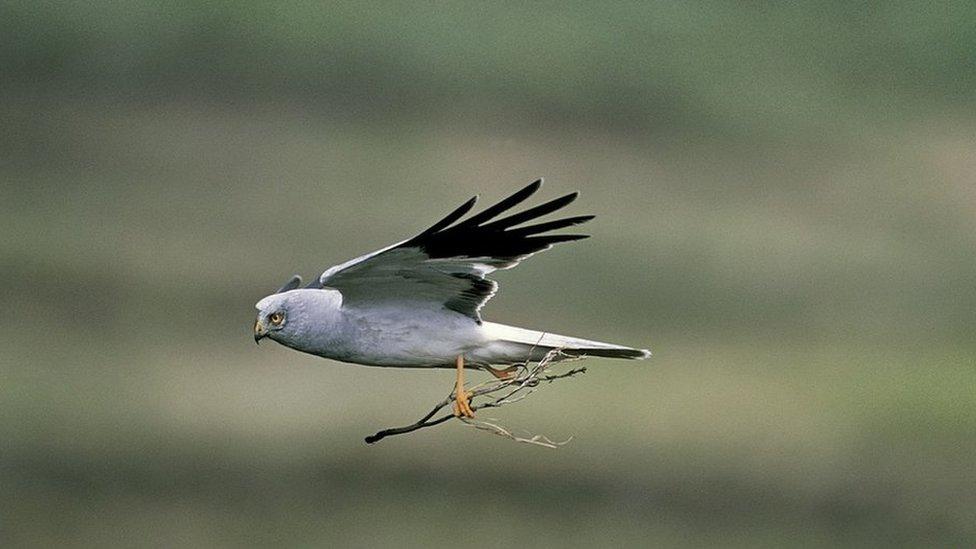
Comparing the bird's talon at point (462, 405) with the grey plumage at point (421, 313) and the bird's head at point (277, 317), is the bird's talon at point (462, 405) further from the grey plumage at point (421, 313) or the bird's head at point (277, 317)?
the bird's head at point (277, 317)

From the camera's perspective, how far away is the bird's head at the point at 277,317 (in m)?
11.0

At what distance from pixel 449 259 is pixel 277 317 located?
1.09m

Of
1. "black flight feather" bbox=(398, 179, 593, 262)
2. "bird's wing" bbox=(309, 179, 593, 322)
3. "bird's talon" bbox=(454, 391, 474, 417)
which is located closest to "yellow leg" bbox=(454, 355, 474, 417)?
"bird's talon" bbox=(454, 391, 474, 417)

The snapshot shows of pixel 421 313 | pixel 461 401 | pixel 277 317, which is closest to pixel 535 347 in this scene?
pixel 461 401

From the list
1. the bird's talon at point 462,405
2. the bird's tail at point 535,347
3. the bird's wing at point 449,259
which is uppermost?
the bird's wing at point 449,259

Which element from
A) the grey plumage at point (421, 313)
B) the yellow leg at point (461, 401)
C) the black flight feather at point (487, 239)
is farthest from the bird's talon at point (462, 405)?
the black flight feather at point (487, 239)

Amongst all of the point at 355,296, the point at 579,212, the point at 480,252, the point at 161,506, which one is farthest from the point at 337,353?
the point at 579,212

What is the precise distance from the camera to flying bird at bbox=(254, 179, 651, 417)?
10461 millimetres

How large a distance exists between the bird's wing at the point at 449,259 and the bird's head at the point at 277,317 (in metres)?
0.33

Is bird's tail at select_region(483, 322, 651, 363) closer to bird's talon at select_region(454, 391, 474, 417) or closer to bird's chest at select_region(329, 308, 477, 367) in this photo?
bird's chest at select_region(329, 308, 477, 367)

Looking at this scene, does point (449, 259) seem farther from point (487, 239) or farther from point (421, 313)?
point (421, 313)

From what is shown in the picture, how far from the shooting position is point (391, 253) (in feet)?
33.7

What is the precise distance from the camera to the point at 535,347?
10.7m

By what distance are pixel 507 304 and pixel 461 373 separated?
550 inches
